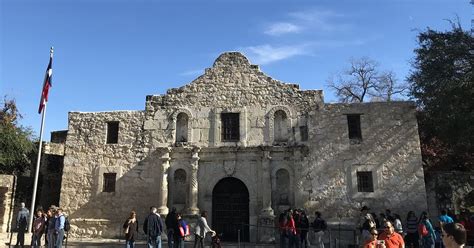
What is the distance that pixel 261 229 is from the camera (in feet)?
50.9

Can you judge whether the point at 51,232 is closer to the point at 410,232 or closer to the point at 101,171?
the point at 101,171

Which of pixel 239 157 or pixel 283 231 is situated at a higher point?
pixel 239 157

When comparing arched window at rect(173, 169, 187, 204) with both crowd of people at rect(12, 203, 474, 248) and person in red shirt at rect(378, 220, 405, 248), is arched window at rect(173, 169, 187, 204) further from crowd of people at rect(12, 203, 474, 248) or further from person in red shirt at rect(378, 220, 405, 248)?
person in red shirt at rect(378, 220, 405, 248)

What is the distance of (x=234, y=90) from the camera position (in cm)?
1745

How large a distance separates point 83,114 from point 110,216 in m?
4.75

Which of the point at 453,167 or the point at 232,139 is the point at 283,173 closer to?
the point at 232,139

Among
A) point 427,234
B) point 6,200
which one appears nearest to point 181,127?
point 6,200

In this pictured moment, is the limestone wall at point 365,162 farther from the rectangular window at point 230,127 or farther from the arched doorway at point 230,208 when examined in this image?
the rectangular window at point 230,127

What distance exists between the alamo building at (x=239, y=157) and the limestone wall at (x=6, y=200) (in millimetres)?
2656

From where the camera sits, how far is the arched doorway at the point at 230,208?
16094 millimetres

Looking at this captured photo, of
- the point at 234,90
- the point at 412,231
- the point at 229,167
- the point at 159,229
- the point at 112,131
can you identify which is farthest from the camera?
the point at 112,131

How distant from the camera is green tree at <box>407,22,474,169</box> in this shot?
582 inches

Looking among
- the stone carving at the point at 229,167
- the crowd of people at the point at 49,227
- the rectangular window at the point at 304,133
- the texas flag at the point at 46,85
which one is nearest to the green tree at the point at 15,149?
the texas flag at the point at 46,85

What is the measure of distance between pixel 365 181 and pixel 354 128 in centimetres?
222
